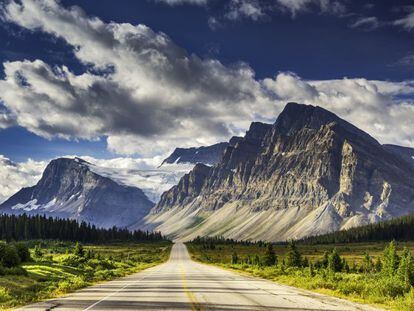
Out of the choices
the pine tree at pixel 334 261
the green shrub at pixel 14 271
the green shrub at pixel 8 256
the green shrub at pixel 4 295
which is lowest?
the pine tree at pixel 334 261

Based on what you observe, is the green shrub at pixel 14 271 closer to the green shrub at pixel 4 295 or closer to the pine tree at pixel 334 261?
the green shrub at pixel 4 295

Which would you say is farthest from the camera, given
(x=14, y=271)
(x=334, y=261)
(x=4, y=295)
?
(x=334, y=261)

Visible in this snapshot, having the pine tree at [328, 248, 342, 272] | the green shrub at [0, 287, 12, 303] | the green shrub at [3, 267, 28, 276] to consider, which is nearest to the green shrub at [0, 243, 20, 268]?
the green shrub at [3, 267, 28, 276]

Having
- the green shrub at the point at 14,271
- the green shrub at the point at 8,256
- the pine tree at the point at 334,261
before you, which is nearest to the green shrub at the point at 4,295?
the green shrub at the point at 14,271

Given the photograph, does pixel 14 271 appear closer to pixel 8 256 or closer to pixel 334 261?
pixel 8 256

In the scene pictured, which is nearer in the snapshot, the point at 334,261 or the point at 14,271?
the point at 14,271

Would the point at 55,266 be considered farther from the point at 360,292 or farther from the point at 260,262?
the point at 260,262

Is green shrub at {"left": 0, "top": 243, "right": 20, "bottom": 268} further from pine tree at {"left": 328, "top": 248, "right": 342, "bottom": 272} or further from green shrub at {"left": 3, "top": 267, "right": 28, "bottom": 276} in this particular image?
pine tree at {"left": 328, "top": 248, "right": 342, "bottom": 272}

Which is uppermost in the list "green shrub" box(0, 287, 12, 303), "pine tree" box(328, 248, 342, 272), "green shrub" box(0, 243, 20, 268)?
"green shrub" box(0, 243, 20, 268)

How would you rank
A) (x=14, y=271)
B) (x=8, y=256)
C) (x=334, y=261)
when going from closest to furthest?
(x=14, y=271) < (x=8, y=256) < (x=334, y=261)

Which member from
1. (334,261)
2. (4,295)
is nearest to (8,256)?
(4,295)

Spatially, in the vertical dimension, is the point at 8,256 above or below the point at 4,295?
above

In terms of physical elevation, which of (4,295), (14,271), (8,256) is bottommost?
(4,295)

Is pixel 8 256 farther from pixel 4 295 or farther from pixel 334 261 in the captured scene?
pixel 334 261
